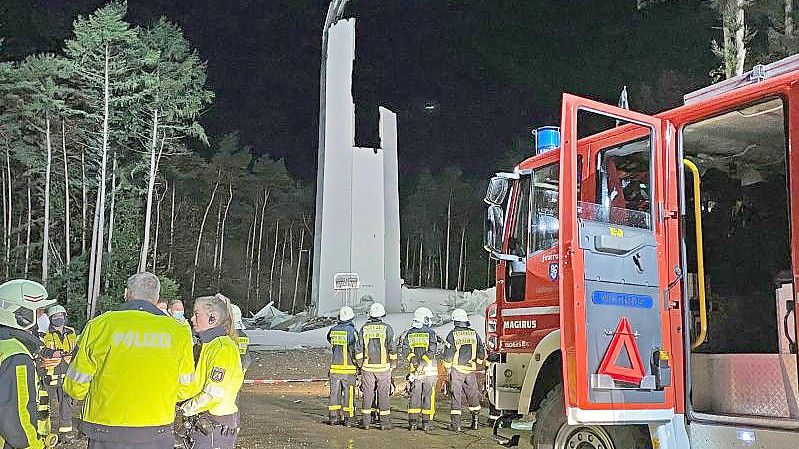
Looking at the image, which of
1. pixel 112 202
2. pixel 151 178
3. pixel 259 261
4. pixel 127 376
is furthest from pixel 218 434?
pixel 259 261

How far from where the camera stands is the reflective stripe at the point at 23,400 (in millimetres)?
3994

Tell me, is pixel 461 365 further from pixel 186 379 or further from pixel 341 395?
pixel 186 379

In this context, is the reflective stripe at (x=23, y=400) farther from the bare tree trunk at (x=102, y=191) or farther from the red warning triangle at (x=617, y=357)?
the bare tree trunk at (x=102, y=191)

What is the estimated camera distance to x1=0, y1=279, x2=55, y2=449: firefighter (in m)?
3.95

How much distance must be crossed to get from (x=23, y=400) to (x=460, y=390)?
7364mm

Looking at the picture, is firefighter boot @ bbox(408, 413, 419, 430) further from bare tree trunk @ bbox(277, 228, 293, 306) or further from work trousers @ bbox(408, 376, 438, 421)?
bare tree trunk @ bbox(277, 228, 293, 306)

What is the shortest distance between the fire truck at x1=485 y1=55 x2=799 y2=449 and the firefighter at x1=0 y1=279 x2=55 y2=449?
3.11 meters

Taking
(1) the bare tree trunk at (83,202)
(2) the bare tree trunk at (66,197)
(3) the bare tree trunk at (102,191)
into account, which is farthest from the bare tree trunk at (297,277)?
(3) the bare tree trunk at (102,191)

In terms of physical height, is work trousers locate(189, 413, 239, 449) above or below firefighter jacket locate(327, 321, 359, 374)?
below

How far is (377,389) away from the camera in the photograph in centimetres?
1090

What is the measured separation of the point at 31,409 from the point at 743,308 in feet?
16.1

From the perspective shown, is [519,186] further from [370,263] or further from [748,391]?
[370,263]

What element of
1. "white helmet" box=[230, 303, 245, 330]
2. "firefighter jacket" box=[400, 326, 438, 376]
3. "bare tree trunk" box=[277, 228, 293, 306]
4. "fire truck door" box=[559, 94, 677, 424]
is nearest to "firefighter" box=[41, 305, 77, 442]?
"white helmet" box=[230, 303, 245, 330]

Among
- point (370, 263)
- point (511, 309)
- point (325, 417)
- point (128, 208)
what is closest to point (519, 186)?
point (511, 309)
